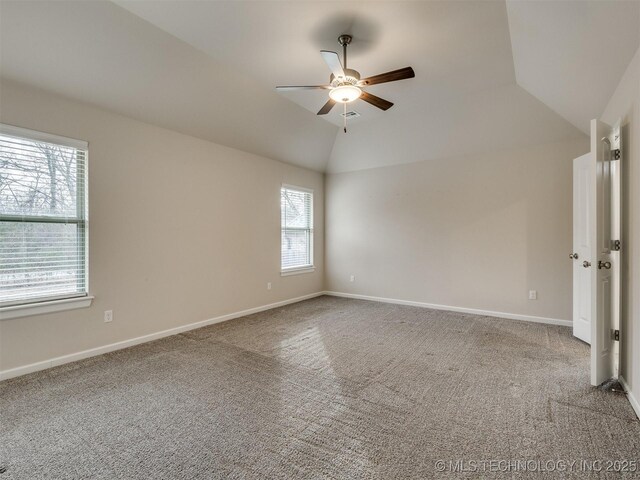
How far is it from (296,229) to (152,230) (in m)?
2.71

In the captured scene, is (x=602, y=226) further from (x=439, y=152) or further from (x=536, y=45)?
(x=439, y=152)

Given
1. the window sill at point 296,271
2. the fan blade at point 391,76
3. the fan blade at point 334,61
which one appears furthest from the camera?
the window sill at point 296,271

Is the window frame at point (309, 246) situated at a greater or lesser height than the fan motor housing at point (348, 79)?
lesser

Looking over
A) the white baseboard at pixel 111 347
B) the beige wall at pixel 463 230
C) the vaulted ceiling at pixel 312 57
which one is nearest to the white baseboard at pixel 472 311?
the beige wall at pixel 463 230

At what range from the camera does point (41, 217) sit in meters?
2.93

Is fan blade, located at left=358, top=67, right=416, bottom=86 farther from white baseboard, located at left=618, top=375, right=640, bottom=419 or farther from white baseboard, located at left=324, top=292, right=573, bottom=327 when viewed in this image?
white baseboard, located at left=324, top=292, right=573, bottom=327

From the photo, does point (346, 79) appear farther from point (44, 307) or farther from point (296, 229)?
point (296, 229)

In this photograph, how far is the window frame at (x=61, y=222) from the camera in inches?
108

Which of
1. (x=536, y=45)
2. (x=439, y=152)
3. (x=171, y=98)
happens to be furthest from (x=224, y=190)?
(x=536, y=45)

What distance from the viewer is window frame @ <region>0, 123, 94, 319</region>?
2750 mm

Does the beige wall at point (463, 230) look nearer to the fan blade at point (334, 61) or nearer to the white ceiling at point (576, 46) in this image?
the white ceiling at point (576, 46)

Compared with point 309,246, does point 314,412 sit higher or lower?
lower

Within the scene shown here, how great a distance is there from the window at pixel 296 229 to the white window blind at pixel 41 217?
9.94 feet

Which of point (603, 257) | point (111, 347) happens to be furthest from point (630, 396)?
point (111, 347)
